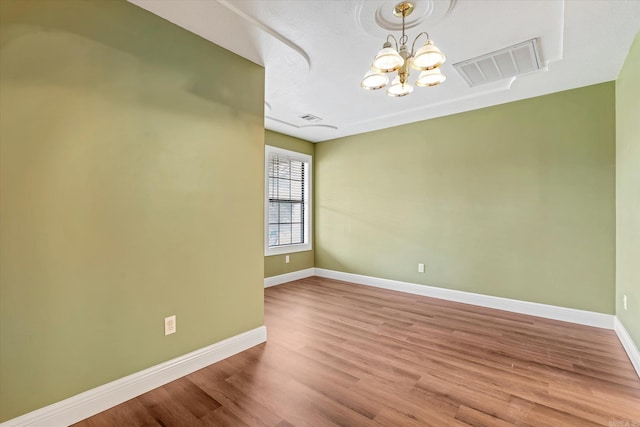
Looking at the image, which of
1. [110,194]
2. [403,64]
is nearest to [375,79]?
[403,64]

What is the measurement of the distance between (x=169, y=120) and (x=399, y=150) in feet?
11.0

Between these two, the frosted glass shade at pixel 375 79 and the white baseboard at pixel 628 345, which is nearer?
the frosted glass shade at pixel 375 79

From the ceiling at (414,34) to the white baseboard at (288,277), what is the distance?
283cm

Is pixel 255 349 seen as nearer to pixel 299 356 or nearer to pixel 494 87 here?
pixel 299 356

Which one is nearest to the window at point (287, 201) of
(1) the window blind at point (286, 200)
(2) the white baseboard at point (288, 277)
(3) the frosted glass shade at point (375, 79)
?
(1) the window blind at point (286, 200)

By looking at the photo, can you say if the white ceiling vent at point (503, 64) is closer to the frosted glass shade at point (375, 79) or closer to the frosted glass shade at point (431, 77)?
the frosted glass shade at point (431, 77)

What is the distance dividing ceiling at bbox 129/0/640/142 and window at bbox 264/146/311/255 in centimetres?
174

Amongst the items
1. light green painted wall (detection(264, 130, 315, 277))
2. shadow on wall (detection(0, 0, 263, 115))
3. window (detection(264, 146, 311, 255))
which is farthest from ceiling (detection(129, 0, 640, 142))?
window (detection(264, 146, 311, 255))

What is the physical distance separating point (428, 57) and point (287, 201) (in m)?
3.72

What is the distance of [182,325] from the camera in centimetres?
216

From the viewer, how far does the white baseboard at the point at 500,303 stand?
10.1 feet

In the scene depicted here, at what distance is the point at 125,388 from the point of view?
1.85 meters

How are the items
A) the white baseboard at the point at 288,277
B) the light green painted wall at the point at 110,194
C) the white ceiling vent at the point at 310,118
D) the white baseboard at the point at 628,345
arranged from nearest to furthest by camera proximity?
the light green painted wall at the point at 110,194
the white baseboard at the point at 628,345
the white ceiling vent at the point at 310,118
the white baseboard at the point at 288,277

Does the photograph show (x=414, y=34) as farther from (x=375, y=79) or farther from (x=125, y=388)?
(x=125, y=388)
